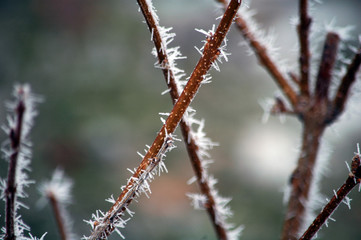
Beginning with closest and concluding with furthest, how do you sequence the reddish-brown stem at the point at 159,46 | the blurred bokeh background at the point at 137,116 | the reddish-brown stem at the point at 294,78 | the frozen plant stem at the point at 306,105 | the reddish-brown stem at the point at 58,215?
the reddish-brown stem at the point at 159,46, the reddish-brown stem at the point at 58,215, the frozen plant stem at the point at 306,105, the reddish-brown stem at the point at 294,78, the blurred bokeh background at the point at 137,116

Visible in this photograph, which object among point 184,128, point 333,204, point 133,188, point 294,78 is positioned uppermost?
point 294,78

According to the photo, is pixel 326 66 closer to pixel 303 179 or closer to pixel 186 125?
pixel 303 179

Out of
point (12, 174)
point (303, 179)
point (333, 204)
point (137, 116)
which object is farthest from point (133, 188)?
point (137, 116)

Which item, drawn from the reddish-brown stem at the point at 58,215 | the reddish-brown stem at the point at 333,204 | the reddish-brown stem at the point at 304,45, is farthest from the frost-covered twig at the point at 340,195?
the reddish-brown stem at the point at 58,215

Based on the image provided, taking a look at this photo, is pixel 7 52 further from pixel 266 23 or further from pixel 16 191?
pixel 16 191

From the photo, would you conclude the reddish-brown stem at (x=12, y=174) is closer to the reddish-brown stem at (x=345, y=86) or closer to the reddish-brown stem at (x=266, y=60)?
the reddish-brown stem at (x=266, y=60)

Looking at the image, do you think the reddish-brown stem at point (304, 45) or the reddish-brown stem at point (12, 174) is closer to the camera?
the reddish-brown stem at point (12, 174)
